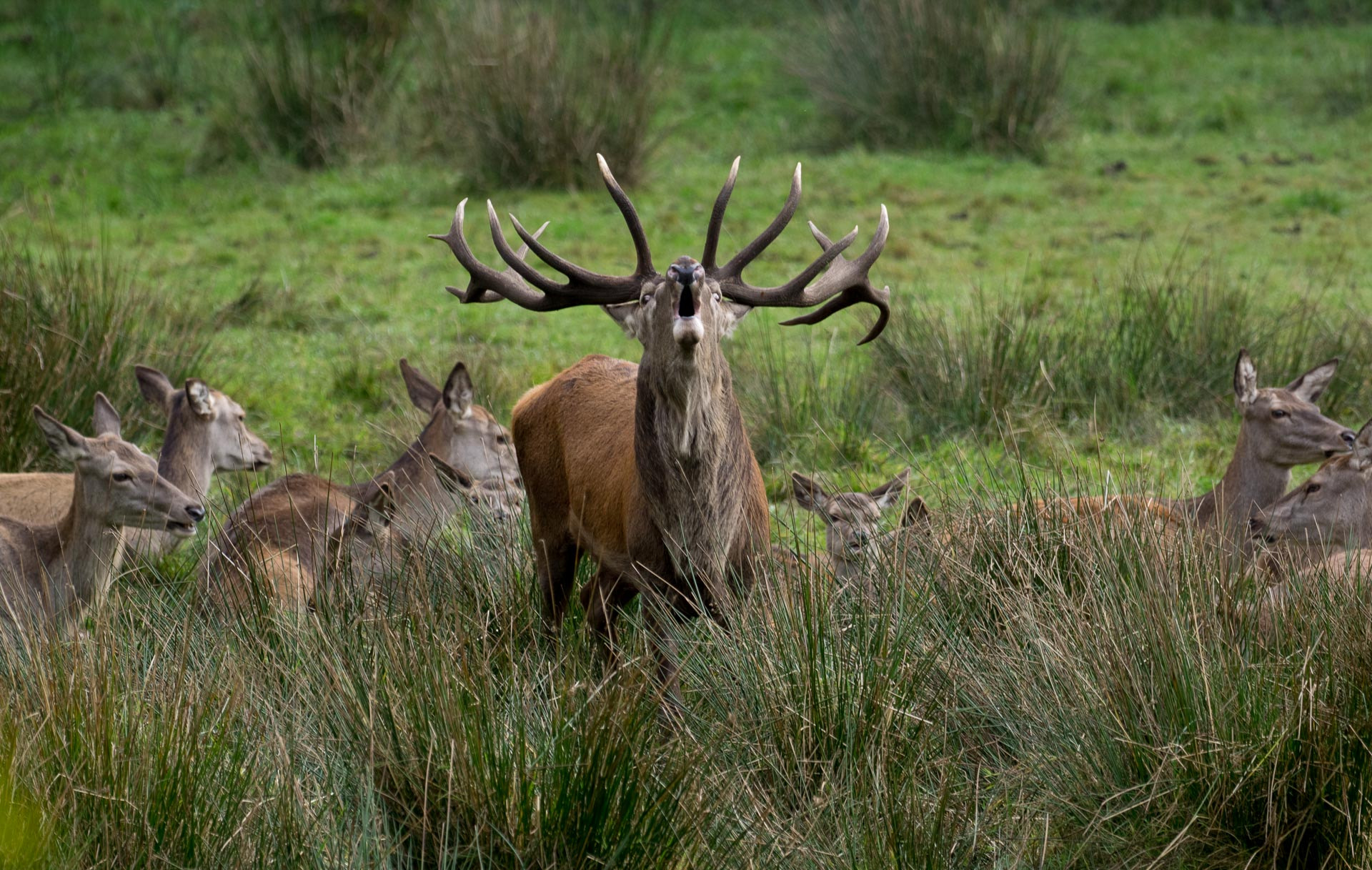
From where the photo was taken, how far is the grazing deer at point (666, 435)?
4.95 m

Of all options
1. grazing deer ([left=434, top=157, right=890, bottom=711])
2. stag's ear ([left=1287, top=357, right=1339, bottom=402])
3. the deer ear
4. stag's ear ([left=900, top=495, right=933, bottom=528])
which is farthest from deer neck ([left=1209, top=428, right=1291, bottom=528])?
the deer ear

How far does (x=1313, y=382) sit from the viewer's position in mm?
7461

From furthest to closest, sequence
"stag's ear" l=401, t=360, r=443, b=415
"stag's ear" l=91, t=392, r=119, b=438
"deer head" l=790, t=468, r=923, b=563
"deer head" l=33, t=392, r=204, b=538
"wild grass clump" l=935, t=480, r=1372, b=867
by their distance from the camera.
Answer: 1. "stag's ear" l=401, t=360, r=443, b=415
2. "stag's ear" l=91, t=392, r=119, b=438
3. "deer head" l=33, t=392, r=204, b=538
4. "deer head" l=790, t=468, r=923, b=563
5. "wild grass clump" l=935, t=480, r=1372, b=867

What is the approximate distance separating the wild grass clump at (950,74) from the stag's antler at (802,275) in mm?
9647

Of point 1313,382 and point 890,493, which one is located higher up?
point 1313,382

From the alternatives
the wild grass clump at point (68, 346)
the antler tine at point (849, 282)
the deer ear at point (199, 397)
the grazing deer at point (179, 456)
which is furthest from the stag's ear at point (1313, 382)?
the wild grass clump at point (68, 346)

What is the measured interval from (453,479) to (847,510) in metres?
1.68

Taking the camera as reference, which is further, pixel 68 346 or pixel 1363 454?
pixel 68 346

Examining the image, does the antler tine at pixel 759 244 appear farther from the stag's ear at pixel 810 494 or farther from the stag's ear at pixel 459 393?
the stag's ear at pixel 459 393

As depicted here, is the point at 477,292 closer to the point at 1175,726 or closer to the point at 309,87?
the point at 1175,726

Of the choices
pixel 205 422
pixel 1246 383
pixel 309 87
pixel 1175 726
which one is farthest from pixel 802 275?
pixel 309 87

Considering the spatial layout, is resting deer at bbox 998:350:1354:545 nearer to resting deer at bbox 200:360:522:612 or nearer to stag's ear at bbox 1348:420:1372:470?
stag's ear at bbox 1348:420:1372:470

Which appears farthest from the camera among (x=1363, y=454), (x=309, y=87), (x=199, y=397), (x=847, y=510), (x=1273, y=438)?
(x=309, y=87)

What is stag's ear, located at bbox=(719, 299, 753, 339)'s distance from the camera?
202 inches
